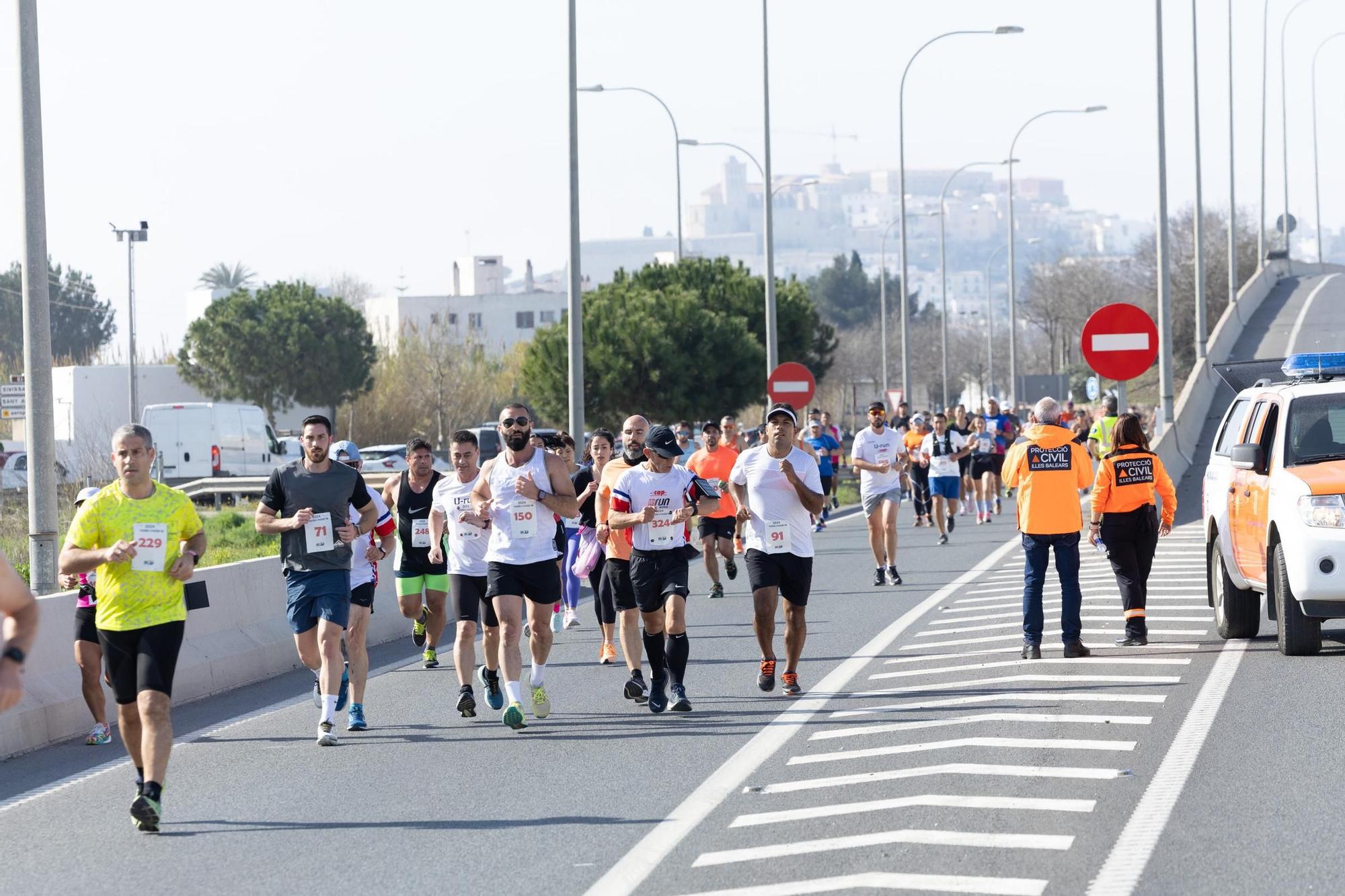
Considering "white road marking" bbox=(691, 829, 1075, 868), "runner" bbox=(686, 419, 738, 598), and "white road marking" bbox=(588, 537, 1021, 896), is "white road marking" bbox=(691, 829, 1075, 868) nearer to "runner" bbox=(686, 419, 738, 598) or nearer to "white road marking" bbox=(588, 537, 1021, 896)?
"white road marking" bbox=(588, 537, 1021, 896)

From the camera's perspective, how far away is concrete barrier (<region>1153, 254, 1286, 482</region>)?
32.4 m

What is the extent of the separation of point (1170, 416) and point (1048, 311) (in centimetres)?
7912

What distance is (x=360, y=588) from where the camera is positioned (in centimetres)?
1162

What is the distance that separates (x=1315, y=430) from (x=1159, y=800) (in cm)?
569

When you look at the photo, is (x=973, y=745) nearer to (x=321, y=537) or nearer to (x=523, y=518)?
(x=523, y=518)

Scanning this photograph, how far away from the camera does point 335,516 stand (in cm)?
1048

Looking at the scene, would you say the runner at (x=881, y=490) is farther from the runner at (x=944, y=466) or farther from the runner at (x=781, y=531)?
the runner at (x=781, y=531)

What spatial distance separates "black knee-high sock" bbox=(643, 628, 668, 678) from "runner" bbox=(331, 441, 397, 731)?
5.45ft

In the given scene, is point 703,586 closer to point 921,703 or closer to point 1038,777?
point 921,703

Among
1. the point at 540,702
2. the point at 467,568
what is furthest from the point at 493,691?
the point at 467,568

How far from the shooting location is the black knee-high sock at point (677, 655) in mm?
11547

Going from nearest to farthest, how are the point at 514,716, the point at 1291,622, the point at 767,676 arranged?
the point at 514,716 → the point at 767,676 → the point at 1291,622

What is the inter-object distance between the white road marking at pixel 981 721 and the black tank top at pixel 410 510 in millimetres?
4066

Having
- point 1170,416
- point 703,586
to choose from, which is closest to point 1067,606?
point 703,586
